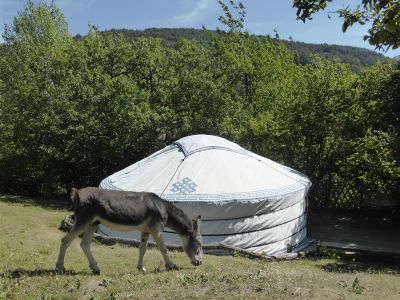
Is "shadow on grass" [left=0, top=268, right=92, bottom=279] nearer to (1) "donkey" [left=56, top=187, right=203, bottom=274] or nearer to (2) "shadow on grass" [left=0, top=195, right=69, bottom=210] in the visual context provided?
(1) "donkey" [left=56, top=187, right=203, bottom=274]

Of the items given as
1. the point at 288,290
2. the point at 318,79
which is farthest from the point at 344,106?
the point at 288,290

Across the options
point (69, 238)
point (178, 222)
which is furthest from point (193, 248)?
point (69, 238)

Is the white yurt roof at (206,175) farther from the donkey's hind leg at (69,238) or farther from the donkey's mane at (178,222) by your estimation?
the donkey's hind leg at (69,238)

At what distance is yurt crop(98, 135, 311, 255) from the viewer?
35.1ft

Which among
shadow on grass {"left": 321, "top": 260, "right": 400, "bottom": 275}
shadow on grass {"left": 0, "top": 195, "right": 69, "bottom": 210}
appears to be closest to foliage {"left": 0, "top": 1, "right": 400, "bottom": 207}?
shadow on grass {"left": 0, "top": 195, "right": 69, "bottom": 210}

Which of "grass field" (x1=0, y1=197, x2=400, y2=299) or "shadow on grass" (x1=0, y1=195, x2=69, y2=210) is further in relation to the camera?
"shadow on grass" (x1=0, y1=195, x2=69, y2=210)

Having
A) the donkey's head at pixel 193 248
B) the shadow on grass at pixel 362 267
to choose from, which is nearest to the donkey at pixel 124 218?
the donkey's head at pixel 193 248

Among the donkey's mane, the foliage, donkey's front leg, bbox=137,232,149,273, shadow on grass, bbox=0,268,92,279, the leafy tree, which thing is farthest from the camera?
the leafy tree

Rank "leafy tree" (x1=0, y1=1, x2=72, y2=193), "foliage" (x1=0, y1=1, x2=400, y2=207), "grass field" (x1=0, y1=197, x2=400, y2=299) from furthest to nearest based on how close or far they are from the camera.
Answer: "leafy tree" (x1=0, y1=1, x2=72, y2=193), "foliage" (x1=0, y1=1, x2=400, y2=207), "grass field" (x1=0, y1=197, x2=400, y2=299)

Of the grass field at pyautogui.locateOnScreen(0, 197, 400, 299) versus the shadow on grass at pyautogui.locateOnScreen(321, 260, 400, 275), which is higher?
the grass field at pyautogui.locateOnScreen(0, 197, 400, 299)

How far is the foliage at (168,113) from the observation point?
15742 mm

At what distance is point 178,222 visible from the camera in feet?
25.2

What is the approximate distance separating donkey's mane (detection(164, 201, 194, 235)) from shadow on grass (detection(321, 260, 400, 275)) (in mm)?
3423

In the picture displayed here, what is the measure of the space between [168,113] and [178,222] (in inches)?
379
